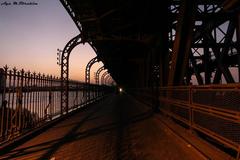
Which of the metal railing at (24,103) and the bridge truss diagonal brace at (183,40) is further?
the bridge truss diagonal brace at (183,40)

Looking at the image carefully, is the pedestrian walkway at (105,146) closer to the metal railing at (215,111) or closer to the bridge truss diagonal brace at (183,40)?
the metal railing at (215,111)

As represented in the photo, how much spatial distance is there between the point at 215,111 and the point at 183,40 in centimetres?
530

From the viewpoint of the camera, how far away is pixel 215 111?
6352 millimetres

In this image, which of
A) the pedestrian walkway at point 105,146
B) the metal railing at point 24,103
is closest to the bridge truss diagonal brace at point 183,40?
the pedestrian walkway at point 105,146

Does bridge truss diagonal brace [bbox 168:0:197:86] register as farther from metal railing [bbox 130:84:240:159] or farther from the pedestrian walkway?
the pedestrian walkway

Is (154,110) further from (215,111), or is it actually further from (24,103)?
(215,111)

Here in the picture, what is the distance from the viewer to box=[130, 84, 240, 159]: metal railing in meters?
5.40

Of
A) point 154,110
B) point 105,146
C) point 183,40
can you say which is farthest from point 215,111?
point 154,110

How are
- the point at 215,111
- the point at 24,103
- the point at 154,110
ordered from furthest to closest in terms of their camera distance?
the point at 154,110 → the point at 24,103 → the point at 215,111

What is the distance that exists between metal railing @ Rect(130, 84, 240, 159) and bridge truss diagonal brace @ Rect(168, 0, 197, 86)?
209 centimetres

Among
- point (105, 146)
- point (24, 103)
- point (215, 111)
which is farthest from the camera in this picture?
point (24, 103)

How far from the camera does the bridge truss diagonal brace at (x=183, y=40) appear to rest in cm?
1065

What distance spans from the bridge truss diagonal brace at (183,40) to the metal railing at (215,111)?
2.09 meters

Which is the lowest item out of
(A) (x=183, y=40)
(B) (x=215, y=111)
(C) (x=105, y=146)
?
(C) (x=105, y=146)
